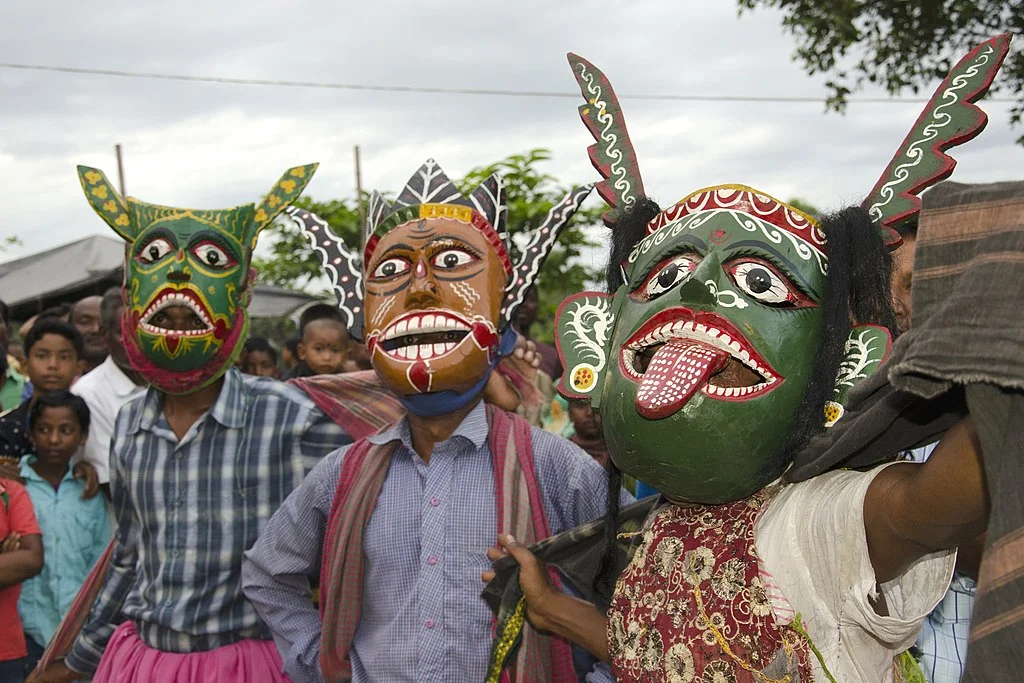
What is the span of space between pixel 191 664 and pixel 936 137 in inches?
99.4

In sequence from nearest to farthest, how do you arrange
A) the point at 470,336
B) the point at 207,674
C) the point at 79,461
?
the point at 470,336 → the point at 207,674 → the point at 79,461

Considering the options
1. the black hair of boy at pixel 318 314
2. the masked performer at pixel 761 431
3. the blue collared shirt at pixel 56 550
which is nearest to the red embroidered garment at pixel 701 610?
the masked performer at pixel 761 431

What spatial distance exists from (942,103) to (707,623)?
3.64 ft

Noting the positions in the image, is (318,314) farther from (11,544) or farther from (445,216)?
(445,216)

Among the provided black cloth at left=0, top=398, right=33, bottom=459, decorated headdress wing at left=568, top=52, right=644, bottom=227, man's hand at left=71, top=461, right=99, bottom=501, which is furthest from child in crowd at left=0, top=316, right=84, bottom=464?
decorated headdress wing at left=568, top=52, right=644, bottom=227

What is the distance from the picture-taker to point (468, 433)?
2766mm

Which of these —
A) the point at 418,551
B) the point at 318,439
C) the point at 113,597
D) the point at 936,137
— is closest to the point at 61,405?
the point at 113,597

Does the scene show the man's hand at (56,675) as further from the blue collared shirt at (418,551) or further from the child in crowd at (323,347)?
the child in crowd at (323,347)

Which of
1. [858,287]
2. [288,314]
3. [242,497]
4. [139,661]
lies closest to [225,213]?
[242,497]

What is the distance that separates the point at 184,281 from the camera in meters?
3.31

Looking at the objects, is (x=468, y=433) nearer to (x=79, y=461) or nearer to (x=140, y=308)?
(x=140, y=308)

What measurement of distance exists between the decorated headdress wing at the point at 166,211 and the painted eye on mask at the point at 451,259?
0.92 metres

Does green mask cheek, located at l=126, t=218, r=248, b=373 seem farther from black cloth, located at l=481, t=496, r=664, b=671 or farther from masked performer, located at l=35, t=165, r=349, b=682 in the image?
black cloth, located at l=481, t=496, r=664, b=671

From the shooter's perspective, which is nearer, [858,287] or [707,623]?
[707,623]
